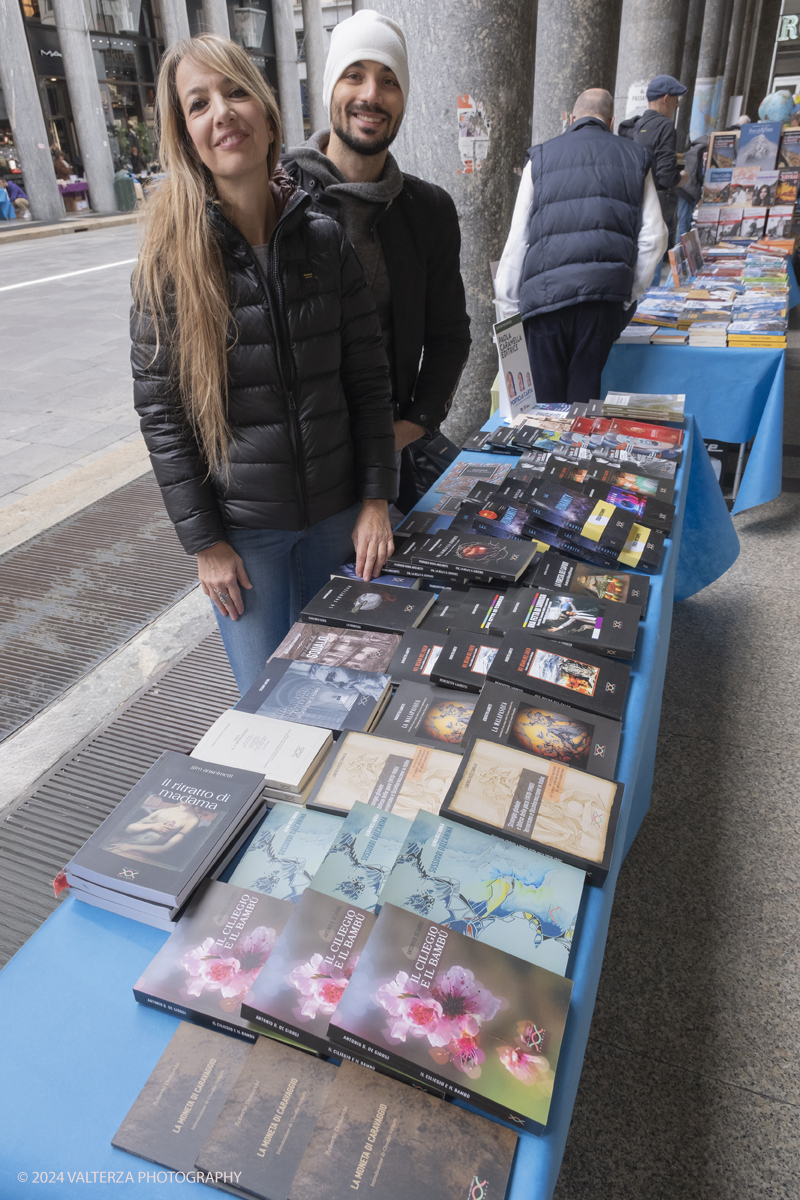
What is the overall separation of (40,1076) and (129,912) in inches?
8.3

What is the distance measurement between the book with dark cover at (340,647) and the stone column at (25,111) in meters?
18.6

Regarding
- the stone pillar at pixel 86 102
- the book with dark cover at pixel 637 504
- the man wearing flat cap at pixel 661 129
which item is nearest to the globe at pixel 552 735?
the book with dark cover at pixel 637 504

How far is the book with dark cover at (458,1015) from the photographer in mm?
813

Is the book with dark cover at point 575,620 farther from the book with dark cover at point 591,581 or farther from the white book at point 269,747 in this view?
the white book at point 269,747

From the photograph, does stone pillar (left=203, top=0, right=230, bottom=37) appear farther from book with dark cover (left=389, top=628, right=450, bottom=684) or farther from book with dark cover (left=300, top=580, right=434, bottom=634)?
book with dark cover (left=389, top=628, right=450, bottom=684)

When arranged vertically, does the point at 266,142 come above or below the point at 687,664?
above

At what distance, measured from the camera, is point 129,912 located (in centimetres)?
105

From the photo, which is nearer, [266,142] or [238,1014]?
[238,1014]

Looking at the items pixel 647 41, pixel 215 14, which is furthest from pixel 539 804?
pixel 215 14

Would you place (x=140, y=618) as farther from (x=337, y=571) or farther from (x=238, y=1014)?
(x=238, y=1014)

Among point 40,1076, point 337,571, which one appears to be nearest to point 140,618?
point 337,571

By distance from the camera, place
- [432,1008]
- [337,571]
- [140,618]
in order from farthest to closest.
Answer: [140,618] < [337,571] < [432,1008]

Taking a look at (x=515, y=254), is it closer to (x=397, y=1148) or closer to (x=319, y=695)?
(x=319, y=695)

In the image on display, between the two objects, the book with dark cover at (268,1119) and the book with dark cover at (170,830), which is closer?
the book with dark cover at (268,1119)
